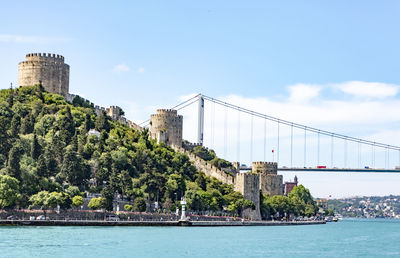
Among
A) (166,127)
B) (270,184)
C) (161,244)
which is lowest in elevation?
(161,244)

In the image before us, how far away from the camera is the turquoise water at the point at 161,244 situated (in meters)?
33.9

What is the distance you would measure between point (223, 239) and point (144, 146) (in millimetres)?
23434

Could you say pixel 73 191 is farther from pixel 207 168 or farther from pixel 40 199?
pixel 207 168

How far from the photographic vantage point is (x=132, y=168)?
61.4 meters

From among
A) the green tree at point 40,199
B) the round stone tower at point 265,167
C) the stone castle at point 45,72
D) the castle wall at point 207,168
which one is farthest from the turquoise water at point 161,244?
the round stone tower at point 265,167

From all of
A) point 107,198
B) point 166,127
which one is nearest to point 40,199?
point 107,198

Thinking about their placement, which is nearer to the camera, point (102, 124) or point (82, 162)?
point (82, 162)

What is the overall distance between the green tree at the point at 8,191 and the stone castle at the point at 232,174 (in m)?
25.1

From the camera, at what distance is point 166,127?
76.8 meters

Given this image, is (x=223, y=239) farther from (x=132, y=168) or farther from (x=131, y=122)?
(x=131, y=122)

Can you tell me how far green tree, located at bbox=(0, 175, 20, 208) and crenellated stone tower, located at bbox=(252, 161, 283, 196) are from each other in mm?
37014

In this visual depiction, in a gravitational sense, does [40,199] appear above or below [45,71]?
below

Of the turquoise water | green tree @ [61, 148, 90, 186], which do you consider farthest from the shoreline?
green tree @ [61, 148, 90, 186]

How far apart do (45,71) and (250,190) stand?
2416 centimetres
